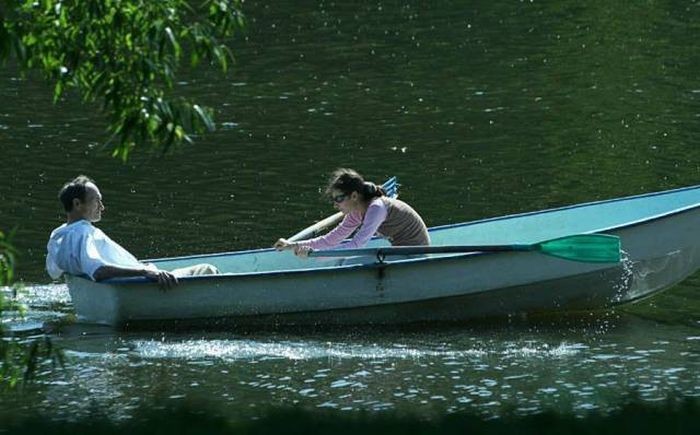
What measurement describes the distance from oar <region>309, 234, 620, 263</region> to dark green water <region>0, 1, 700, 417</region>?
594mm

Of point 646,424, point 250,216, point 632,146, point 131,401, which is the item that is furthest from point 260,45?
point 646,424

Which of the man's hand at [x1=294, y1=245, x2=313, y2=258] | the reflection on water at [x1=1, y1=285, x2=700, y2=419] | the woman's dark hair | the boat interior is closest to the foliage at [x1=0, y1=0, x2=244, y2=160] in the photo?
the reflection on water at [x1=1, y1=285, x2=700, y2=419]

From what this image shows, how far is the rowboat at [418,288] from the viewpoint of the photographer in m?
13.9

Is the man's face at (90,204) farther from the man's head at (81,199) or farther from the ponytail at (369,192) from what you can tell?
the ponytail at (369,192)

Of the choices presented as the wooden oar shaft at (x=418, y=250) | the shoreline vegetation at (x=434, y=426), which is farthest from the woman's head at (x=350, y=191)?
the shoreline vegetation at (x=434, y=426)

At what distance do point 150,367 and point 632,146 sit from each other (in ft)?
34.5

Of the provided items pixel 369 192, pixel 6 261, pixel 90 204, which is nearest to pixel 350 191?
pixel 369 192

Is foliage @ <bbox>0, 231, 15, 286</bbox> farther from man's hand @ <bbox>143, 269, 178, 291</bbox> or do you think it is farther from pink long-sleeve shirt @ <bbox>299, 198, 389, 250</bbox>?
pink long-sleeve shirt @ <bbox>299, 198, 389, 250</bbox>

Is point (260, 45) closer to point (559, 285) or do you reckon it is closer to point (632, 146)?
point (632, 146)

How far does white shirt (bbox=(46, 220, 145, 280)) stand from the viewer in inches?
545

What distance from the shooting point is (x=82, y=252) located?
13.9 meters

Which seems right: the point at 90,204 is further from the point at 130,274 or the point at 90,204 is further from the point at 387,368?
the point at 387,368

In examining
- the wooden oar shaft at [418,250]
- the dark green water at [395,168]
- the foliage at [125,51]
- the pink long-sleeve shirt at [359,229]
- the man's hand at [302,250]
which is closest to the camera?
the foliage at [125,51]

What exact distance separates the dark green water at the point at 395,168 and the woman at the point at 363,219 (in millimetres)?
793
